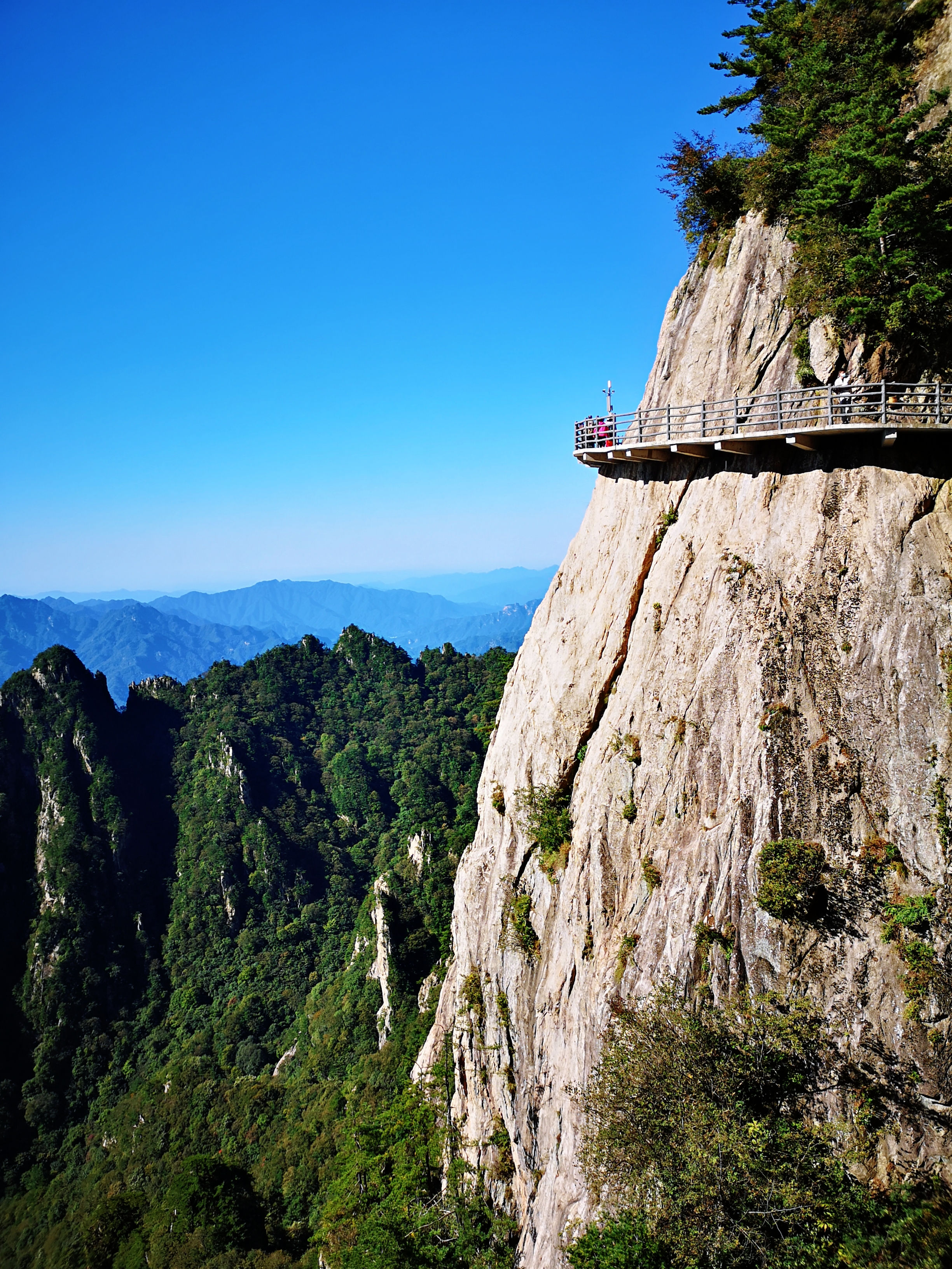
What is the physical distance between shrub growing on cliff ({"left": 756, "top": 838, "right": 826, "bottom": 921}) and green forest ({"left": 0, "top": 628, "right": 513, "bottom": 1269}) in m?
19.5

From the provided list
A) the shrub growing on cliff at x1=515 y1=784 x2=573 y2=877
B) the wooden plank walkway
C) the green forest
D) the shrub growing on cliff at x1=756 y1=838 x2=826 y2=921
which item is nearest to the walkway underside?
the wooden plank walkway

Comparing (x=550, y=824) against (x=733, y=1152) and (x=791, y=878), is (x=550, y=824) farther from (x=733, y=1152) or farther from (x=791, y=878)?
(x=733, y=1152)

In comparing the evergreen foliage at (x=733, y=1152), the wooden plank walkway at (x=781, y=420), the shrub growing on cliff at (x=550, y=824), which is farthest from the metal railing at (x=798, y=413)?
the evergreen foliage at (x=733, y=1152)

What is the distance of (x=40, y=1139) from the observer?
69.2 m

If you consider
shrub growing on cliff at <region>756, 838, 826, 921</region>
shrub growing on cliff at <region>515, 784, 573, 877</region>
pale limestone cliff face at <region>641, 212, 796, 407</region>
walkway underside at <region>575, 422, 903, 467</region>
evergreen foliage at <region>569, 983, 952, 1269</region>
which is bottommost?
evergreen foliage at <region>569, 983, 952, 1269</region>

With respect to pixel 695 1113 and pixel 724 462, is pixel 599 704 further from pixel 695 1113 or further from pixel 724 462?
pixel 695 1113

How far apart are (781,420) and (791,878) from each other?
11960 mm

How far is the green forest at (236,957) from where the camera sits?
4050cm

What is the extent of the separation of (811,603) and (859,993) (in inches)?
375

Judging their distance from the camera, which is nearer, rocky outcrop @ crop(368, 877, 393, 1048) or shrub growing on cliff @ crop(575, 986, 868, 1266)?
shrub growing on cliff @ crop(575, 986, 868, 1266)

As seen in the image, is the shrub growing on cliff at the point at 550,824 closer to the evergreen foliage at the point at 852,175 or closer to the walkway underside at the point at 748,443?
the walkway underside at the point at 748,443

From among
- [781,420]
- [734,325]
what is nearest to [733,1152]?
[781,420]

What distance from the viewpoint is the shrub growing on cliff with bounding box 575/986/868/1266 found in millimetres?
15094

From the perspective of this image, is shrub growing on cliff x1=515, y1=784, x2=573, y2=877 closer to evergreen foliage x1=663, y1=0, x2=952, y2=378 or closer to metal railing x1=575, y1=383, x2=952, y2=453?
metal railing x1=575, y1=383, x2=952, y2=453
